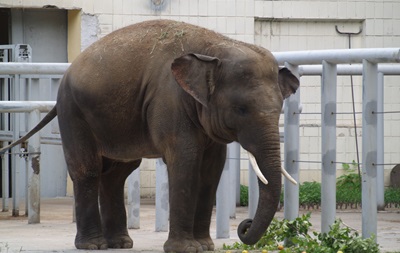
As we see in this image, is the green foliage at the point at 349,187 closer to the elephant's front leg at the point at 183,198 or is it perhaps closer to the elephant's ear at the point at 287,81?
the elephant's ear at the point at 287,81

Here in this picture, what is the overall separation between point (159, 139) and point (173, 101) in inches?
10.5

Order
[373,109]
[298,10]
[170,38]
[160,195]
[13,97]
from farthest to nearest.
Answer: [298,10] < [13,97] < [160,195] < [170,38] < [373,109]

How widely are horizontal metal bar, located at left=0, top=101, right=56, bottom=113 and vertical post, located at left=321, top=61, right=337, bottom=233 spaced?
139 inches

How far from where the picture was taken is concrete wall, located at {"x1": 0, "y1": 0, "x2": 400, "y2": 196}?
51.1ft

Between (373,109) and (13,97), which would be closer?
(373,109)

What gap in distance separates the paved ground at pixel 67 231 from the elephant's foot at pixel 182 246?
0.46 metres

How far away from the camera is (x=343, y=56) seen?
7645 millimetres

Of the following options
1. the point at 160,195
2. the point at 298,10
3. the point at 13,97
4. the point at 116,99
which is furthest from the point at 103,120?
the point at 298,10

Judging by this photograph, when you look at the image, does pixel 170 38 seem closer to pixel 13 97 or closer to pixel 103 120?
pixel 103 120

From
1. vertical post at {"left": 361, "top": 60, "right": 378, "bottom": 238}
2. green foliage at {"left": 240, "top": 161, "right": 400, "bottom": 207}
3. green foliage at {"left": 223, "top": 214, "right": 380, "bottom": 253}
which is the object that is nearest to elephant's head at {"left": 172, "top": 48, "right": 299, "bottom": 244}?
green foliage at {"left": 223, "top": 214, "right": 380, "bottom": 253}

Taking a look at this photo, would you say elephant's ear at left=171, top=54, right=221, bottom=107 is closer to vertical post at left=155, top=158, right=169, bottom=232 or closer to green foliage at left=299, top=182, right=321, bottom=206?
vertical post at left=155, top=158, right=169, bottom=232

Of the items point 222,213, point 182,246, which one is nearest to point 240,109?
point 182,246

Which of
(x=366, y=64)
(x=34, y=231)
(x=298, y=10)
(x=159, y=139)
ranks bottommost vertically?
(x=34, y=231)

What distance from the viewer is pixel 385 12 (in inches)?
630
